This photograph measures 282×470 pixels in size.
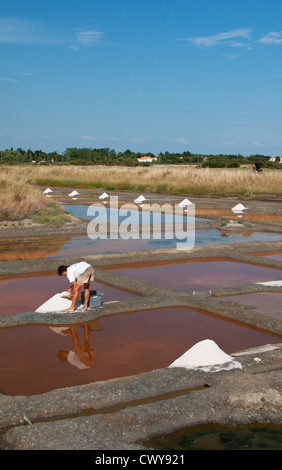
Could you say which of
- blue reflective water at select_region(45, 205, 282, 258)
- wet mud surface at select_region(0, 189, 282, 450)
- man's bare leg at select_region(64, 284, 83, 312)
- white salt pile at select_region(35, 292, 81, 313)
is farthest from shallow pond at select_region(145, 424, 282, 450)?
blue reflective water at select_region(45, 205, 282, 258)

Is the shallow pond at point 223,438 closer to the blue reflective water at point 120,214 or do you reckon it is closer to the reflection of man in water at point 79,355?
the reflection of man in water at point 79,355

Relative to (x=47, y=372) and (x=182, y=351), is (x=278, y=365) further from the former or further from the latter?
(x=47, y=372)

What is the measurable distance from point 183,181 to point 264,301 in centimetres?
2699

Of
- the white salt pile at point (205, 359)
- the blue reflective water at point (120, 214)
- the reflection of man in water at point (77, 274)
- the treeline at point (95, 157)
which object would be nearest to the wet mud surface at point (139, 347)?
the white salt pile at point (205, 359)

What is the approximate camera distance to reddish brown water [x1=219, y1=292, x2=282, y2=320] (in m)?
6.88

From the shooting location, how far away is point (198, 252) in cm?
1110

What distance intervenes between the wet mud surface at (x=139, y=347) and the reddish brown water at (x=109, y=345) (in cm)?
1

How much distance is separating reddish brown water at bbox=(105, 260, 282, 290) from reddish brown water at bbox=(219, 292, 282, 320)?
0.69 meters

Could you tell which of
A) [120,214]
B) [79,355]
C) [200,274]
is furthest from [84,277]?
[120,214]

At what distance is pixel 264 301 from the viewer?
24.3 feet

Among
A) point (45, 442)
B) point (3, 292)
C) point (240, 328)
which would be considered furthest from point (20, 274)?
point (45, 442)

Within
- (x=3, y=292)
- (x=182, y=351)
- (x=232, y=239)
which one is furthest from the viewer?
(x=232, y=239)

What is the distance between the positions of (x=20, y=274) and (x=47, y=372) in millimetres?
4493
